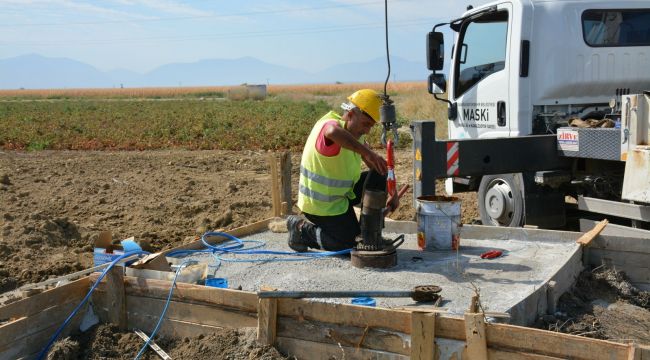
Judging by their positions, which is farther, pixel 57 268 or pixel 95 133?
pixel 95 133

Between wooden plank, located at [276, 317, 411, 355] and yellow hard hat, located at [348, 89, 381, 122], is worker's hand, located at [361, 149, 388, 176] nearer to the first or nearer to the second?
yellow hard hat, located at [348, 89, 381, 122]

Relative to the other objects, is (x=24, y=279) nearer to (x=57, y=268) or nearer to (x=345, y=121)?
(x=57, y=268)

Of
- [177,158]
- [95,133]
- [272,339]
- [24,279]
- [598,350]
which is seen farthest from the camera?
[95,133]

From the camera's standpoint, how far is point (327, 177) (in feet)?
18.0

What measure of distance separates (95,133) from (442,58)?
18.2 metres

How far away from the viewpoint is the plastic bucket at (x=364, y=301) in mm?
4254

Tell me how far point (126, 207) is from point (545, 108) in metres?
6.30

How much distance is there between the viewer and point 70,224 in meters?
8.84

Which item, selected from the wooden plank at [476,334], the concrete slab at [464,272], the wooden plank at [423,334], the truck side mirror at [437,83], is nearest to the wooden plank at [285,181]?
the concrete slab at [464,272]

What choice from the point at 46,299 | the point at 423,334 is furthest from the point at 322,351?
the point at 46,299

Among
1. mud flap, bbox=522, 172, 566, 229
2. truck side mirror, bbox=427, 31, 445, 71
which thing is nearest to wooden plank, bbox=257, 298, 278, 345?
mud flap, bbox=522, 172, 566, 229

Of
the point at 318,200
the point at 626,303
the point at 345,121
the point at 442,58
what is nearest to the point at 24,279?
the point at 318,200

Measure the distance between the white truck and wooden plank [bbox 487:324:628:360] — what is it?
2.95m

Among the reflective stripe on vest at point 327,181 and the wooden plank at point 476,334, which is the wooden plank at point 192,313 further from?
the reflective stripe on vest at point 327,181
